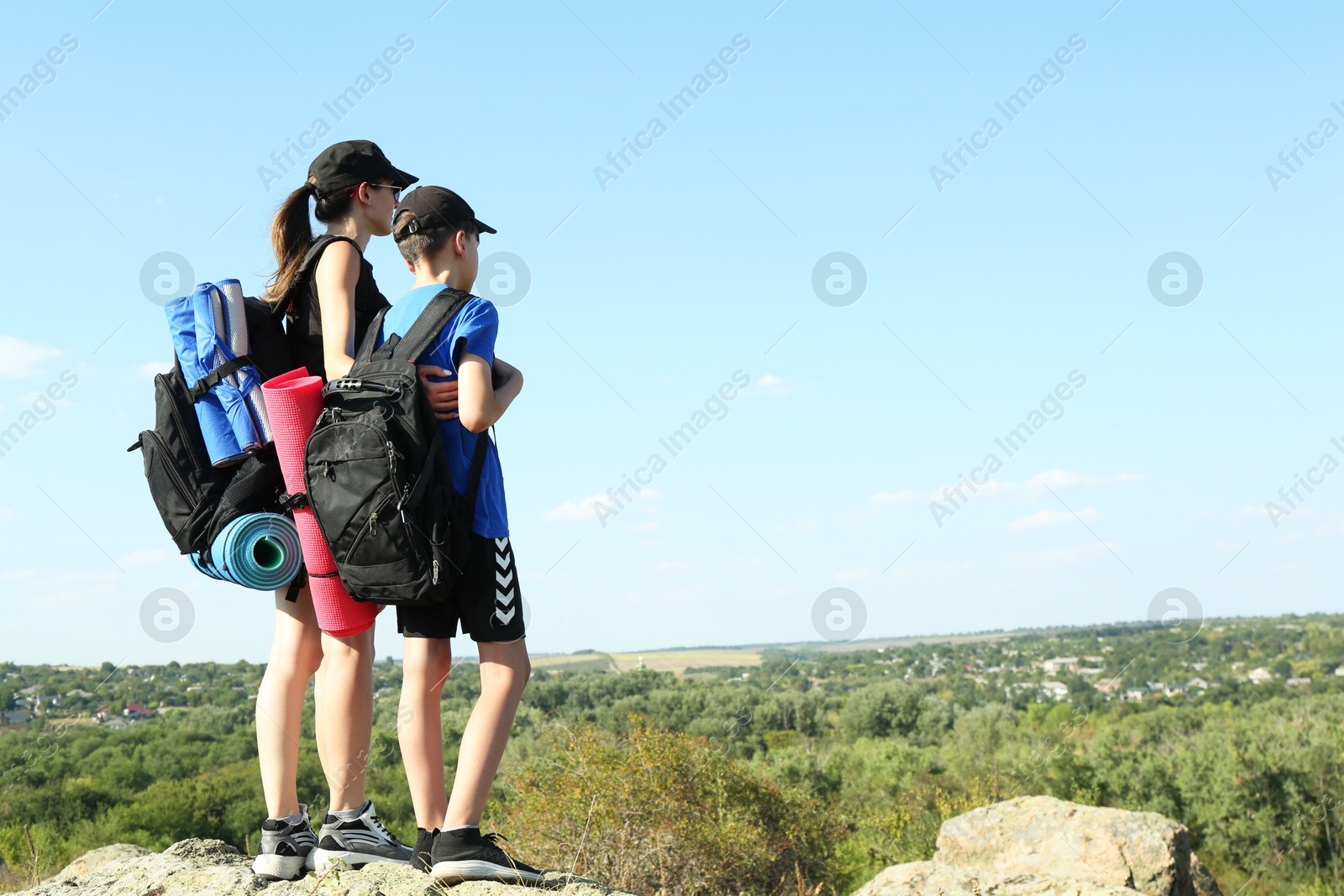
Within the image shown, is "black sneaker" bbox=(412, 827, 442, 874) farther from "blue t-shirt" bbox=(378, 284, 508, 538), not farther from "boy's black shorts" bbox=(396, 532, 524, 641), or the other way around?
"blue t-shirt" bbox=(378, 284, 508, 538)

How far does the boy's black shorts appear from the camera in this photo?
2828 mm

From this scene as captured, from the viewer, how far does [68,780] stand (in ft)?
103

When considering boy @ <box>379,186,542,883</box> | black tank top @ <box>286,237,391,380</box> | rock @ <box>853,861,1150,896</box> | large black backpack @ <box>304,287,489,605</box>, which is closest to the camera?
large black backpack @ <box>304,287,489,605</box>

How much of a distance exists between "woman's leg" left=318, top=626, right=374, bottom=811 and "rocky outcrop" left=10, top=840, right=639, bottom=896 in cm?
26

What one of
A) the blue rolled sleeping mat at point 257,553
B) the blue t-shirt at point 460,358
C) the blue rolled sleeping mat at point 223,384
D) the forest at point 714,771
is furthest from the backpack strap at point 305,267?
the forest at point 714,771

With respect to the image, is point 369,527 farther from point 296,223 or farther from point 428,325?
point 296,223

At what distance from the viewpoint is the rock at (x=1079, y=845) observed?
8328mm

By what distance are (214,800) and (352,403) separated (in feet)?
101

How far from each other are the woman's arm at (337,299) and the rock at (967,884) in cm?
422

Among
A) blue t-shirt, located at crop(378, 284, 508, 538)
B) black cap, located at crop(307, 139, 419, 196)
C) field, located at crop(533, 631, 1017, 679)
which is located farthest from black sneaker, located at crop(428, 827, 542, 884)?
field, located at crop(533, 631, 1017, 679)

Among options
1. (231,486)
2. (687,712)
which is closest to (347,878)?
(231,486)

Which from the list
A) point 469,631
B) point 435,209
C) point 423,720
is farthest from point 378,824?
point 435,209

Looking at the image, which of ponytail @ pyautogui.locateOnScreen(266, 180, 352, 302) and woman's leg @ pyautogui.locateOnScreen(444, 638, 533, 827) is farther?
ponytail @ pyautogui.locateOnScreen(266, 180, 352, 302)

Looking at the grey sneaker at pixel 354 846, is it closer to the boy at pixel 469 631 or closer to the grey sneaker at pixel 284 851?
the grey sneaker at pixel 284 851
